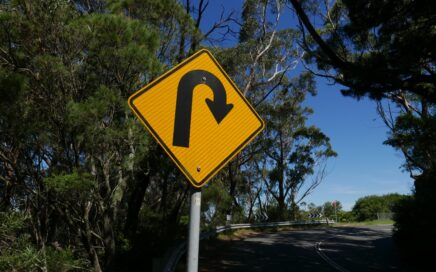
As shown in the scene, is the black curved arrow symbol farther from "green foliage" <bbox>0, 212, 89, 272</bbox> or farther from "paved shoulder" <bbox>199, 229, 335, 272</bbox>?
"paved shoulder" <bbox>199, 229, 335, 272</bbox>

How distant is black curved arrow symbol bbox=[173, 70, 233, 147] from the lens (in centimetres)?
236

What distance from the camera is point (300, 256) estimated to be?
14.0 meters

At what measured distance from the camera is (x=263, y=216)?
4159 centimetres

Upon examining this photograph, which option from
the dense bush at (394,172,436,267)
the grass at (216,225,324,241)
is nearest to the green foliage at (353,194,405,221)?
the grass at (216,225,324,241)

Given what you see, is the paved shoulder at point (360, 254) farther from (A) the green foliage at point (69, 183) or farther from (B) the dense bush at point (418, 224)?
(A) the green foliage at point (69, 183)

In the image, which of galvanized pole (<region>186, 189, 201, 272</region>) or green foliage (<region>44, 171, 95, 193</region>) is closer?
galvanized pole (<region>186, 189, 201, 272</region>)

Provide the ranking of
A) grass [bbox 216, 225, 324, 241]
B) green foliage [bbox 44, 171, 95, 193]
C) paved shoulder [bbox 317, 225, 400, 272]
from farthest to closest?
1. grass [bbox 216, 225, 324, 241]
2. paved shoulder [bbox 317, 225, 400, 272]
3. green foliage [bbox 44, 171, 95, 193]

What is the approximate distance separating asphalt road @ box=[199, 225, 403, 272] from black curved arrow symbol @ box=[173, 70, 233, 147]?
9637 millimetres

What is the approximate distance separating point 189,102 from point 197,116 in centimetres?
10

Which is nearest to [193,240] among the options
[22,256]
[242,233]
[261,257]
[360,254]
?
[22,256]

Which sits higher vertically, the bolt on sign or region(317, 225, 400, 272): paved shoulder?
the bolt on sign

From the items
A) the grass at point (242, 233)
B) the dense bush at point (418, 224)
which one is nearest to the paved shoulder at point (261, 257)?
the grass at point (242, 233)

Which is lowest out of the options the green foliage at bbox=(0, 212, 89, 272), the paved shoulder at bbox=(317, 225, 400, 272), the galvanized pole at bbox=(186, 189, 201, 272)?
the paved shoulder at bbox=(317, 225, 400, 272)

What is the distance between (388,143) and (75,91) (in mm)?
16408
